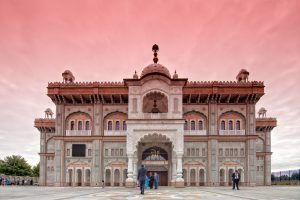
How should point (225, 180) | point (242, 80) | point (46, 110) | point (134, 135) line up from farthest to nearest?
point (46, 110)
point (242, 80)
point (225, 180)
point (134, 135)

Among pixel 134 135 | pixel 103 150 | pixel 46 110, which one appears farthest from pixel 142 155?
pixel 46 110

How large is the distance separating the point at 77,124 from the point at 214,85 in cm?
1833

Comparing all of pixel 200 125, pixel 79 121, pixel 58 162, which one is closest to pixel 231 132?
pixel 200 125

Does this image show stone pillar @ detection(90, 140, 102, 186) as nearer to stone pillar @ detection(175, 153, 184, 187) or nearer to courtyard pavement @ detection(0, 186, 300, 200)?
stone pillar @ detection(175, 153, 184, 187)

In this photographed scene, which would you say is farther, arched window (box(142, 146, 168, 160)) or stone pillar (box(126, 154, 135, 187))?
arched window (box(142, 146, 168, 160))

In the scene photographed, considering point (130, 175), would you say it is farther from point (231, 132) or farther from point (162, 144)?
point (231, 132)

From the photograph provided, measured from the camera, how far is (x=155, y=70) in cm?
4362

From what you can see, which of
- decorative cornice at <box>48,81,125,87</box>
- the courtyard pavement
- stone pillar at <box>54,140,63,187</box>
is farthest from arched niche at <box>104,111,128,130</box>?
the courtyard pavement

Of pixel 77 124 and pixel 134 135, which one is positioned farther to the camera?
pixel 77 124

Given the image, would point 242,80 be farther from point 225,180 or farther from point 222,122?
point 225,180

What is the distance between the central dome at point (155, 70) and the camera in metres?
42.9

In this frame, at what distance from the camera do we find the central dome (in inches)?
1688

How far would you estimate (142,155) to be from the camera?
Result: 158 ft

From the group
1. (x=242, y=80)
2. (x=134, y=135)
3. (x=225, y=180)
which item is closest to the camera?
(x=134, y=135)
